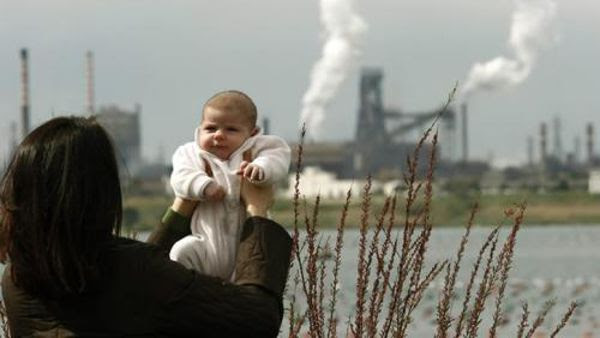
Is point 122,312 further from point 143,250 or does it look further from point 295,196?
point 295,196

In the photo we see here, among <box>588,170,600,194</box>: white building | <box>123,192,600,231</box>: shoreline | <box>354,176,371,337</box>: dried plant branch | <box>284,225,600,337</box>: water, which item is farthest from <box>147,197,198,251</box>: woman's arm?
<box>588,170,600,194</box>: white building

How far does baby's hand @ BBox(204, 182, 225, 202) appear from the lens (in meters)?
2.91

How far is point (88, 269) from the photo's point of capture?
256 cm

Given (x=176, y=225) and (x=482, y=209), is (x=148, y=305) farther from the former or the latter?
(x=482, y=209)

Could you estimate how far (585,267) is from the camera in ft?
224

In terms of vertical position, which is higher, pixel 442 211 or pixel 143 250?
pixel 143 250

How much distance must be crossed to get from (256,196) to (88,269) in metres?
0.40

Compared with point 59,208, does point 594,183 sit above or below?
below

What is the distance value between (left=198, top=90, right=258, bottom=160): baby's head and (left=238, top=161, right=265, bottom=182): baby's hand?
3.8 inches

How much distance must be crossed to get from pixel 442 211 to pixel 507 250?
11254 cm

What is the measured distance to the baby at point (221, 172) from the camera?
9.51 feet

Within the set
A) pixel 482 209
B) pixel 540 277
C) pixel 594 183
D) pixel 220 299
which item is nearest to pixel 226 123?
pixel 220 299

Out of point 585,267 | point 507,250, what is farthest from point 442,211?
point 507,250

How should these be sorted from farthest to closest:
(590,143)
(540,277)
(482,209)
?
(590,143) → (482,209) → (540,277)
